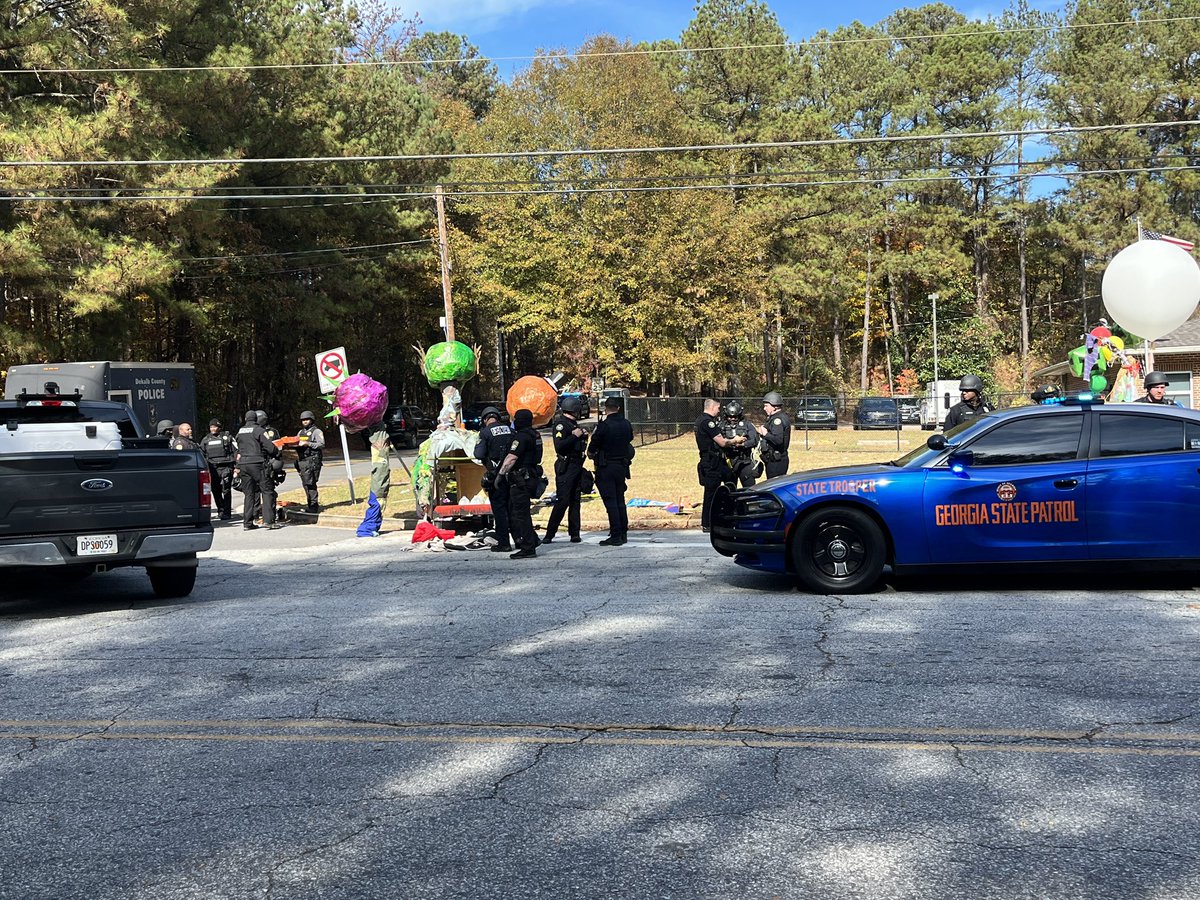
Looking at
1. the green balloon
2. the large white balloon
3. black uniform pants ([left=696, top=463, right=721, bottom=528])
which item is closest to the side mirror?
black uniform pants ([left=696, top=463, right=721, bottom=528])

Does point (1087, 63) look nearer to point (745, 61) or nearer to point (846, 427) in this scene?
point (745, 61)

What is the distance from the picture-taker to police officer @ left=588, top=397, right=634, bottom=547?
13.5 metres

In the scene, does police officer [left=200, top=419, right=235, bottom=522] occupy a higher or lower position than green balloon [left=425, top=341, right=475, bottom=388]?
lower

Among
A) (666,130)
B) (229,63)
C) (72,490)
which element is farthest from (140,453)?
(666,130)

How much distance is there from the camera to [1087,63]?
56594 mm

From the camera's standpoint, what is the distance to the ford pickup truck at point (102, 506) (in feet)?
28.8

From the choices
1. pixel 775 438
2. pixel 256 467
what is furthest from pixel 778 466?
pixel 256 467

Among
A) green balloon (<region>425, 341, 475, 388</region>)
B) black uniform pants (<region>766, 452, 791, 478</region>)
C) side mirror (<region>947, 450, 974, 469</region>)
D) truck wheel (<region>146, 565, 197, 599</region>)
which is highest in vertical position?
green balloon (<region>425, 341, 475, 388</region>)

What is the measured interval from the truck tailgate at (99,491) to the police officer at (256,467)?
755 cm

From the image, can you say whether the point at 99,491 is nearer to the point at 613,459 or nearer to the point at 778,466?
the point at 613,459

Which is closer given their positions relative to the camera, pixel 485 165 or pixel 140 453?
pixel 140 453

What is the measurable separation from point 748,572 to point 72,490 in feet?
19.9

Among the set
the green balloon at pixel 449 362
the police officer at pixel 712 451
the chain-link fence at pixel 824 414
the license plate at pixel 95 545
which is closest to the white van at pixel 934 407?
the chain-link fence at pixel 824 414

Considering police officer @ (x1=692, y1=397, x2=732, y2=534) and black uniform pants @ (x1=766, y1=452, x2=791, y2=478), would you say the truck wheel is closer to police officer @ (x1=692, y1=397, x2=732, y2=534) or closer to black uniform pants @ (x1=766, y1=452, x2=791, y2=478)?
police officer @ (x1=692, y1=397, x2=732, y2=534)
